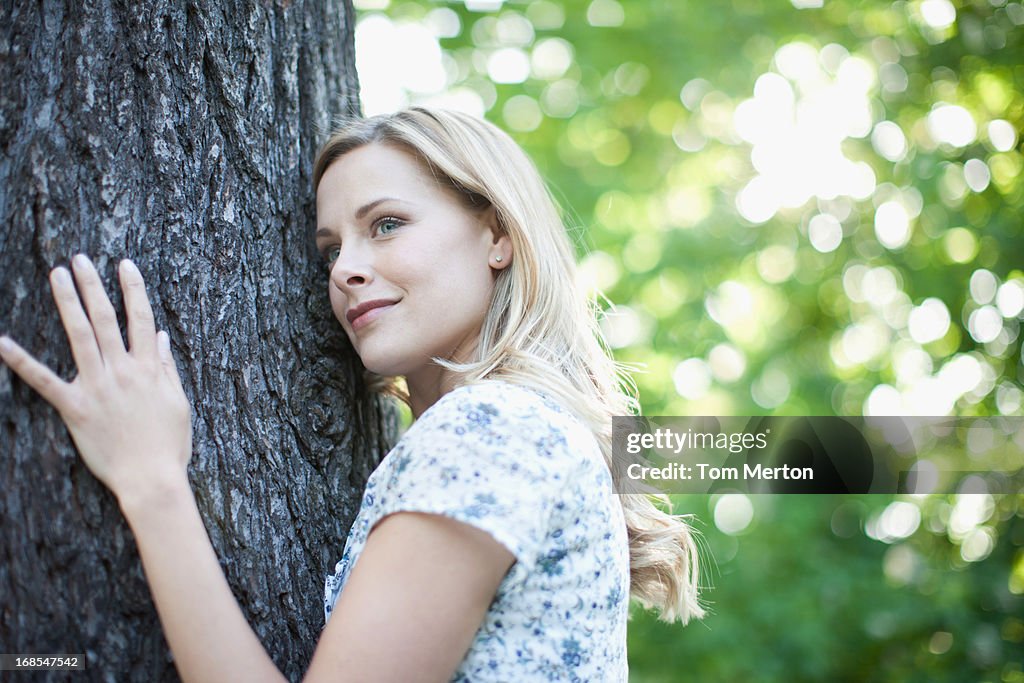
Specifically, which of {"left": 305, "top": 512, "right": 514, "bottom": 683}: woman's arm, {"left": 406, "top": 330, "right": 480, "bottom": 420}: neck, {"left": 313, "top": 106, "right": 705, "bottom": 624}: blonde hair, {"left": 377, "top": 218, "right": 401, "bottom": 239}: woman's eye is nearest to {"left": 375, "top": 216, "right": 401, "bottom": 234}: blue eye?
{"left": 377, "top": 218, "right": 401, "bottom": 239}: woman's eye

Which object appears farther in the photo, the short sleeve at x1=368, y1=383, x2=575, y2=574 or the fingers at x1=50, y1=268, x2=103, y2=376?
the fingers at x1=50, y1=268, x2=103, y2=376

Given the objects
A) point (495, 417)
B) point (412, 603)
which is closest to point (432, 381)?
point (495, 417)

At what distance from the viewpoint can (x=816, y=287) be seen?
5523 millimetres

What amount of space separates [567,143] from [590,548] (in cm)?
444

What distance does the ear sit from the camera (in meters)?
2.11

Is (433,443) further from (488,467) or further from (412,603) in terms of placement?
(412,603)

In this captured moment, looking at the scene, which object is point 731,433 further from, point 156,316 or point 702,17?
point 156,316

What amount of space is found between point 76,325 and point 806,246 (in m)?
4.81

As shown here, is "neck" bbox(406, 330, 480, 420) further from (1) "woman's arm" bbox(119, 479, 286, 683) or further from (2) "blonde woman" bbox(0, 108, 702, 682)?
(1) "woman's arm" bbox(119, 479, 286, 683)

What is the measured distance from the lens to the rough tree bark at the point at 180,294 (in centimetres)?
156

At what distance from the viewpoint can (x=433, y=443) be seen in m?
1.51

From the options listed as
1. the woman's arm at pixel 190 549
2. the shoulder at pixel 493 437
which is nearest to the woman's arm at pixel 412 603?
the woman's arm at pixel 190 549

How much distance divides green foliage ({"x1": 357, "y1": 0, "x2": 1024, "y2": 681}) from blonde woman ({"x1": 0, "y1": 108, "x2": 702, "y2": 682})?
2.76 metres

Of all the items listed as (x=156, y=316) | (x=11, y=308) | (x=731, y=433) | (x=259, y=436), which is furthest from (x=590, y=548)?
(x=731, y=433)
